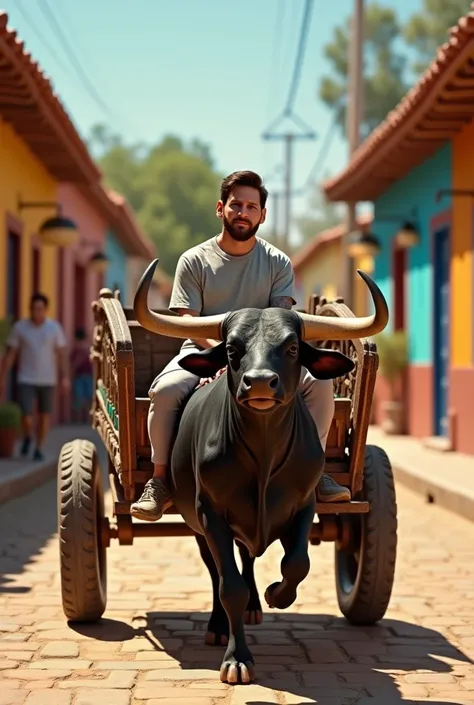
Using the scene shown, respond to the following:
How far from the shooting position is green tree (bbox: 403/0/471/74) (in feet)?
187

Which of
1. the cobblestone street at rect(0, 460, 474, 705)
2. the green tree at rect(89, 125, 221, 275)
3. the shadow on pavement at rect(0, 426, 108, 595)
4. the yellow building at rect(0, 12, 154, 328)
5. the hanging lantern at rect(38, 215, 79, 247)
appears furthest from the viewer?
the green tree at rect(89, 125, 221, 275)

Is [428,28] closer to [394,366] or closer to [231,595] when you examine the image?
[394,366]

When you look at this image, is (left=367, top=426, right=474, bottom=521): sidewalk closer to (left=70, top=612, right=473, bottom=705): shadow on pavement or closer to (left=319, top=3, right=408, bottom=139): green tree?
(left=70, top=612, right=473, bottom=705): shadow on pavement

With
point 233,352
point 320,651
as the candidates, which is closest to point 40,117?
point 320,651

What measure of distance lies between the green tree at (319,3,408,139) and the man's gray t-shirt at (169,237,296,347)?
165 ft

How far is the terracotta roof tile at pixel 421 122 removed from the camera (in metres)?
12.5

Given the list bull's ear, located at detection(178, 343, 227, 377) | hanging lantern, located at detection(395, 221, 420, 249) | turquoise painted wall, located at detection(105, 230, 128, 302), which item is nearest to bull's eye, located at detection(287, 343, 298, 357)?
bull's ear, located at detection(178, 343, 227, 377)

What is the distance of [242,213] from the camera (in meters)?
5.96

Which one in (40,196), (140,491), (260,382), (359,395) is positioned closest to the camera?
(260,382)

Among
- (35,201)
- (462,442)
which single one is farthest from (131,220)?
Result: (462,442)

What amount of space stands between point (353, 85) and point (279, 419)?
62.2 feet

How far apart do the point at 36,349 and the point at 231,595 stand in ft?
31.1

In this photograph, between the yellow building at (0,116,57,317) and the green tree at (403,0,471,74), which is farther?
the green tree at (403,0,471,74)

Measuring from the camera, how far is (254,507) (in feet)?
16.7
